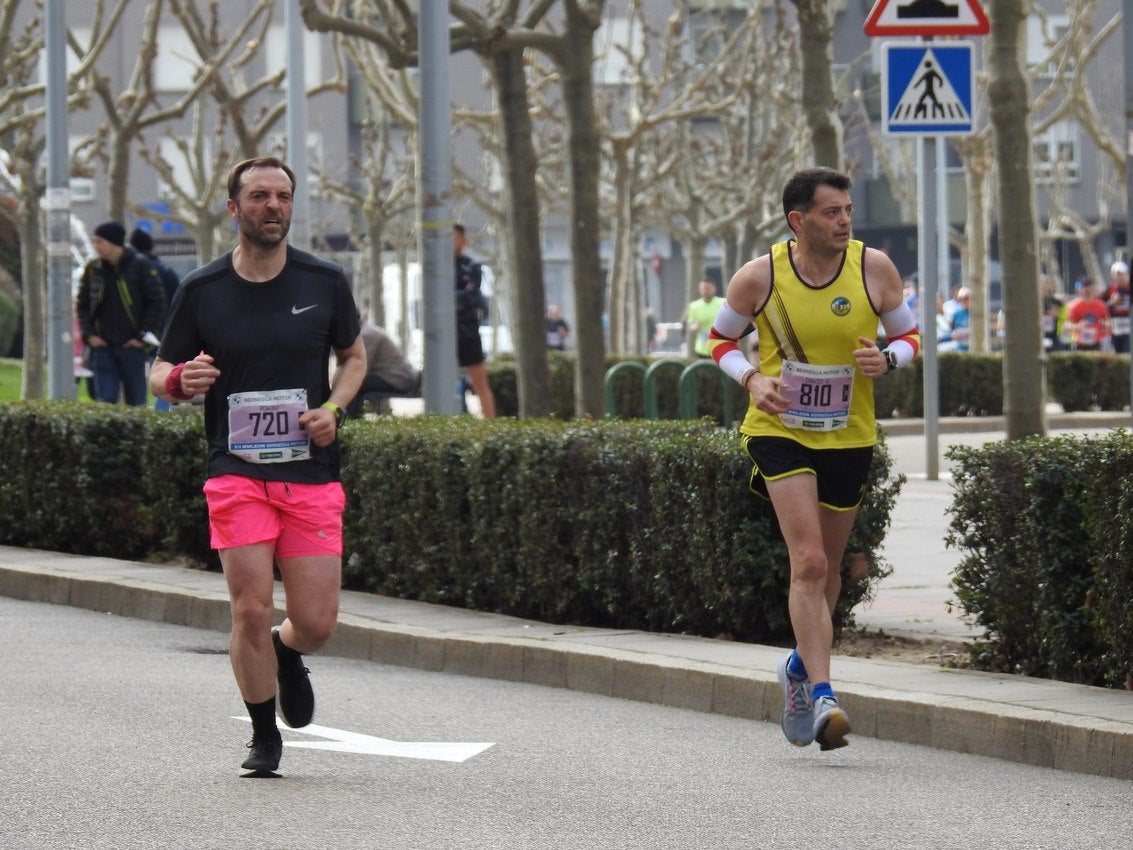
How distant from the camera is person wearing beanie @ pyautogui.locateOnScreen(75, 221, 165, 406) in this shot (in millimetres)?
17953

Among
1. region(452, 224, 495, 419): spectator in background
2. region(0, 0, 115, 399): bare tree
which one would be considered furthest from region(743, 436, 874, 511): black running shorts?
region(0, 0, 115, 399): bare tree

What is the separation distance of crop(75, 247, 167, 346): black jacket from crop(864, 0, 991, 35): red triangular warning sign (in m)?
6.21

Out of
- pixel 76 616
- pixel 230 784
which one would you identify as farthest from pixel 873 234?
pixel 230 784

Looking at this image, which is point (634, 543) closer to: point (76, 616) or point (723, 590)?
point (723, 590)

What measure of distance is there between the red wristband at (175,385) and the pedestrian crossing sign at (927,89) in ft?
29.7

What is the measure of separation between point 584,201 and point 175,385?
11.7 m

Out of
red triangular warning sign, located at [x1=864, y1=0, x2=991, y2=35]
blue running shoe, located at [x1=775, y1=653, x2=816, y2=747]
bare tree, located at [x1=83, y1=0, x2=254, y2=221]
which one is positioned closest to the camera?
blue running shoe, located at [x1=775, y1=653, x2=816, y2=747]

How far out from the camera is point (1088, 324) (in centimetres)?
3606

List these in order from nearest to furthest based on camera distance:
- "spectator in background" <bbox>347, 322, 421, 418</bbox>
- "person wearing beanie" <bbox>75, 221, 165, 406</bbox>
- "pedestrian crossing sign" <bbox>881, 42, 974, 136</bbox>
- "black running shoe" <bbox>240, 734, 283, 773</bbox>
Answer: "black running shoe" <bbox>240, 734, 283, 773</bbox> < "pedestrian crossing sign" <bbox>881, 42, 974, 136</bbox> < "spectator in background" <bbox>347, 322, 421, 418</bbox> < "person wearing beanie" <bbox>75, 221, 165, 406</bbox>

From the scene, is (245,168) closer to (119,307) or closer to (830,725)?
(830,725)

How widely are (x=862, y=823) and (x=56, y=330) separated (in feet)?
47.9

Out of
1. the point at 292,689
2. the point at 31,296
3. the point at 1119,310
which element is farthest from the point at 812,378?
the point at 1119,310

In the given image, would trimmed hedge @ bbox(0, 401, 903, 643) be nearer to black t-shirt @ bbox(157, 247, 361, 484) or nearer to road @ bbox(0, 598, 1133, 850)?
road @ bbox(0, 598, 1133, 850)

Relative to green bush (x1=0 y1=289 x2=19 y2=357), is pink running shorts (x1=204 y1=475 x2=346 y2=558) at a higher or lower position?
lower
